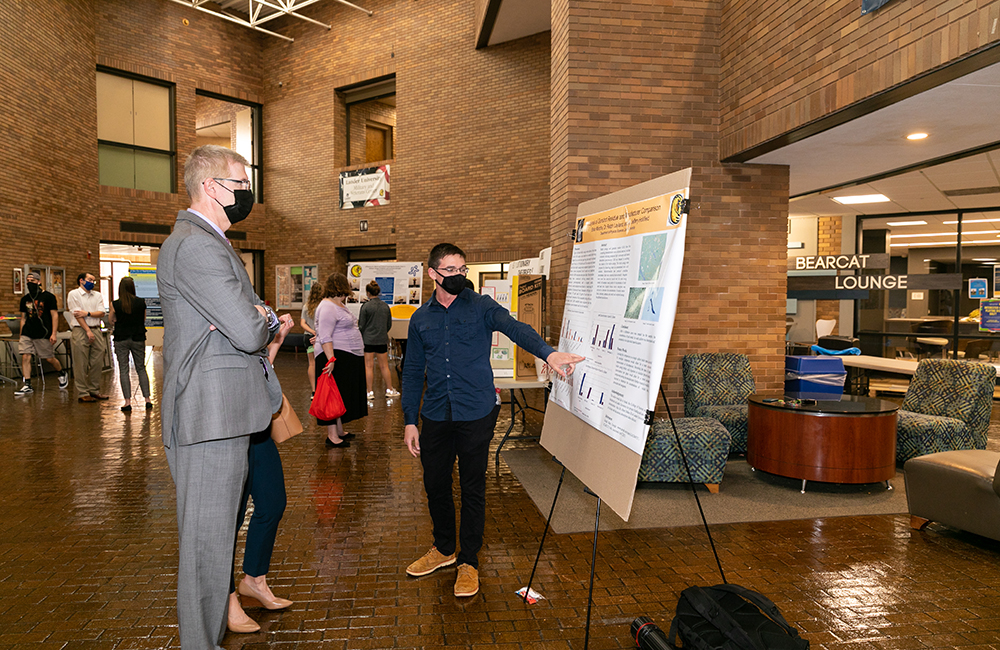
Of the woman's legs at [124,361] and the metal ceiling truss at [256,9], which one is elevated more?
the metal ceiling truss at [256,9]

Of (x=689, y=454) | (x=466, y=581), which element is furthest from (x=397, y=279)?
(x=466, y=581)

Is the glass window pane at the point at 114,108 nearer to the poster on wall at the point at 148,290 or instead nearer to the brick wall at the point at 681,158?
the poster on wall at the point at 148,290

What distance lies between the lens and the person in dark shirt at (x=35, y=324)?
941cm

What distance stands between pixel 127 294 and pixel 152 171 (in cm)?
907

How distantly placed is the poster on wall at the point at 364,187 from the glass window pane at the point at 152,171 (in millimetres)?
4383

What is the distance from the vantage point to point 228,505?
7.30 feet

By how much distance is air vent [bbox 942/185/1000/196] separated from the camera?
318 inches

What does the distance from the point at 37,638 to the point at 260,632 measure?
96cm

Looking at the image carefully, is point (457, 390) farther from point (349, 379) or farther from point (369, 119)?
point (369, 119)

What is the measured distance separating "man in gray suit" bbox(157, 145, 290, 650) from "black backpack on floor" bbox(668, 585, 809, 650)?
1.76 meters

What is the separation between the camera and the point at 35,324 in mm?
9547

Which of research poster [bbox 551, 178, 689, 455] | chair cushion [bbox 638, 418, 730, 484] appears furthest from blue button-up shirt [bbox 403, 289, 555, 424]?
chair cushion [bbox 638, 418, 730, 484]

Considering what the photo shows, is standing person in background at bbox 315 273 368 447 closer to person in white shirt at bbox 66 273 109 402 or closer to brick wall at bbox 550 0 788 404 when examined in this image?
brick wall at bbox 550 0 788 404

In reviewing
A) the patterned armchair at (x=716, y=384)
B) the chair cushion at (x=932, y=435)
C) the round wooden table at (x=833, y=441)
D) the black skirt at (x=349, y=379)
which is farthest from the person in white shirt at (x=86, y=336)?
A: the chair cushion at (x=932, y=435)
